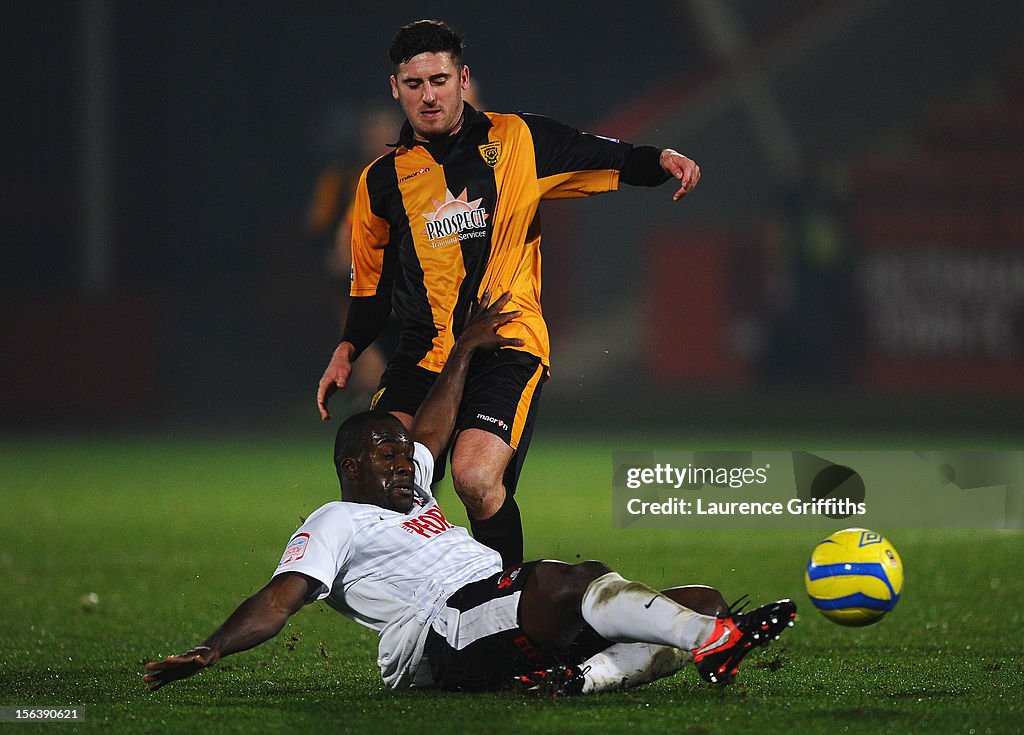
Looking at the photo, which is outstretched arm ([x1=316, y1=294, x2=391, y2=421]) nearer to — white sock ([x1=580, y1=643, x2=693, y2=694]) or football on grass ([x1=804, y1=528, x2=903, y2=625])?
white sock ([x1=580, y1=643, x2=693, y2=694])

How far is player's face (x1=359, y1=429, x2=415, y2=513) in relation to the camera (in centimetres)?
498

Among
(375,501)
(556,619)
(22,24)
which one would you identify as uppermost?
(22,24)

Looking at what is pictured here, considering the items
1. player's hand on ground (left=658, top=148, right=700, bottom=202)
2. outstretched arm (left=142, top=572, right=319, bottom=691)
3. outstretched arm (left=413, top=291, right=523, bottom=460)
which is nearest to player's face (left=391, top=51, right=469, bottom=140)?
outstretched arm (left=413, top=291, right=523, bottom=460)

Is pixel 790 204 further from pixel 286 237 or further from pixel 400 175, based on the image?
pixel 400 175

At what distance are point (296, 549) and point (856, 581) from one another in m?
1.73

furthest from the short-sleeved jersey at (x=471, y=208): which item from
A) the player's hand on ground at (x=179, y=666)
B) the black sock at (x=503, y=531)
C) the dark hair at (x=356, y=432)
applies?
the player's hand on ground at (x=179, y=666)

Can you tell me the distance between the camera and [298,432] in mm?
17844

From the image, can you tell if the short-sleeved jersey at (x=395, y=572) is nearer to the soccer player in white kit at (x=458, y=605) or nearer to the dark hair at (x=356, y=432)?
Result: the soccer player in white kit at (x=458, y=605)

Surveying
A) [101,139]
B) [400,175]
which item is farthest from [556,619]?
[101,139]

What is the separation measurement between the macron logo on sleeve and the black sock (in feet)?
3.50

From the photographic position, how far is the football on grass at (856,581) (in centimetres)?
496

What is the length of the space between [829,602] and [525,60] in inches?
927

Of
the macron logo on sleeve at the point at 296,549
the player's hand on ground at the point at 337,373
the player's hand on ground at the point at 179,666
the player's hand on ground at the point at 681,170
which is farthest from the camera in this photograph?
the player's hand on ground at the point at 337,373

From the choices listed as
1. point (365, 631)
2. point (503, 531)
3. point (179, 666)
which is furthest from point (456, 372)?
A: point (179, 666)
